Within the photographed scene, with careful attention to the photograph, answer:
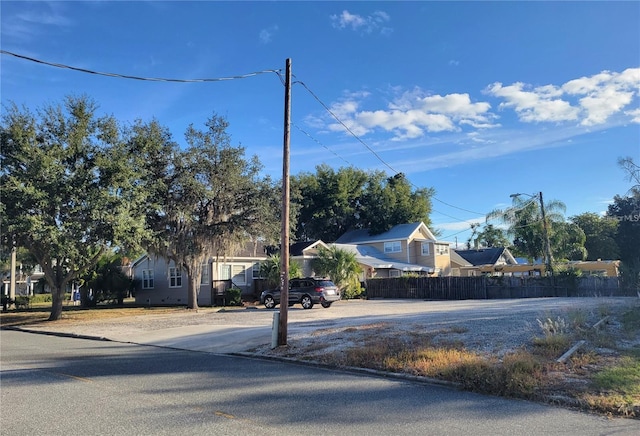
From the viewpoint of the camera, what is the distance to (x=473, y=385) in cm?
827

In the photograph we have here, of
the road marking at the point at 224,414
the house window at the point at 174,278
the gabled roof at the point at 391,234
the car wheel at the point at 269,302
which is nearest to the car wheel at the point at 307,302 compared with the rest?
the car wheel at the point at 269,302

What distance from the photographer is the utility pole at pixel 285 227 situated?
1314 centimetres

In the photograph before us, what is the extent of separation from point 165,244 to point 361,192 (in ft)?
123

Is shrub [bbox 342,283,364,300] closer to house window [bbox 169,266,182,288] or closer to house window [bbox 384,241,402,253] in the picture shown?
house window [bbox 169,266,182,288]

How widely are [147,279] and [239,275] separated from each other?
887 centimetres

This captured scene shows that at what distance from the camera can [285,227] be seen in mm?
13430

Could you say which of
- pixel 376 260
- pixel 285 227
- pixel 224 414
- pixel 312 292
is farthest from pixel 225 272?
pixel 224 414

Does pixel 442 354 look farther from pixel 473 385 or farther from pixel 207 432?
pixel 207 432

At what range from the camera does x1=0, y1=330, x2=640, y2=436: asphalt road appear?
20.6 feet

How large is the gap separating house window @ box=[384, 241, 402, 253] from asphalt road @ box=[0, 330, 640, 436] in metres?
40.8

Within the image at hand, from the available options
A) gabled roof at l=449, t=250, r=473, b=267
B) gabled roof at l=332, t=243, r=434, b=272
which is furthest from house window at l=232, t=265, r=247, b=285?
gabled roof at l=449, t=250, r=473, b=267

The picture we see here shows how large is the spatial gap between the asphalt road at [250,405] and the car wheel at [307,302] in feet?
59.4

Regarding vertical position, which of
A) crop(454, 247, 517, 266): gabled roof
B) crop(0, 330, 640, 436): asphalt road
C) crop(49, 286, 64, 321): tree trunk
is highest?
crop(454, 247, 517, 266): gabled roof

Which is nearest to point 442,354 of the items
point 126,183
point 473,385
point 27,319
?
point 473,385
